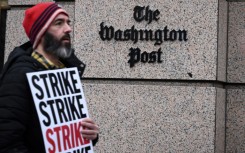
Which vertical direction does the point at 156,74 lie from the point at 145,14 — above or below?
below

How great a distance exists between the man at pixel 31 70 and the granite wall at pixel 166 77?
3041 millimetres

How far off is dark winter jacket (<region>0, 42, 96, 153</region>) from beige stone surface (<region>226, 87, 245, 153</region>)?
13.2 feet

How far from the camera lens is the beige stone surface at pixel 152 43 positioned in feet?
19.8

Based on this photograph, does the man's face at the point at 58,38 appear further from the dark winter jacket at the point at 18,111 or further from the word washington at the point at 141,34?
the word washington at the point at 141,34

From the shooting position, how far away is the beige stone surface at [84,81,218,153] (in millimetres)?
5977

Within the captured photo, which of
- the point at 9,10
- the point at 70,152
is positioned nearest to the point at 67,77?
the point at 70,152

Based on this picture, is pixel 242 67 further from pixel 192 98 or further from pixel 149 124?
pixel 149 124

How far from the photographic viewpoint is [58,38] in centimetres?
291

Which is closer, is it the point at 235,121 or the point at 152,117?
the point at 152,117

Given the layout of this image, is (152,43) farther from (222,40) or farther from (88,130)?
(88,130)

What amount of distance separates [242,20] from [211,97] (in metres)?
1.13

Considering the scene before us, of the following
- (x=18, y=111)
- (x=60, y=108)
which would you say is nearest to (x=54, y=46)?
(x=60, y=108)

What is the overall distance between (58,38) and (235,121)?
394cm

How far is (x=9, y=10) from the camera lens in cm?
711
